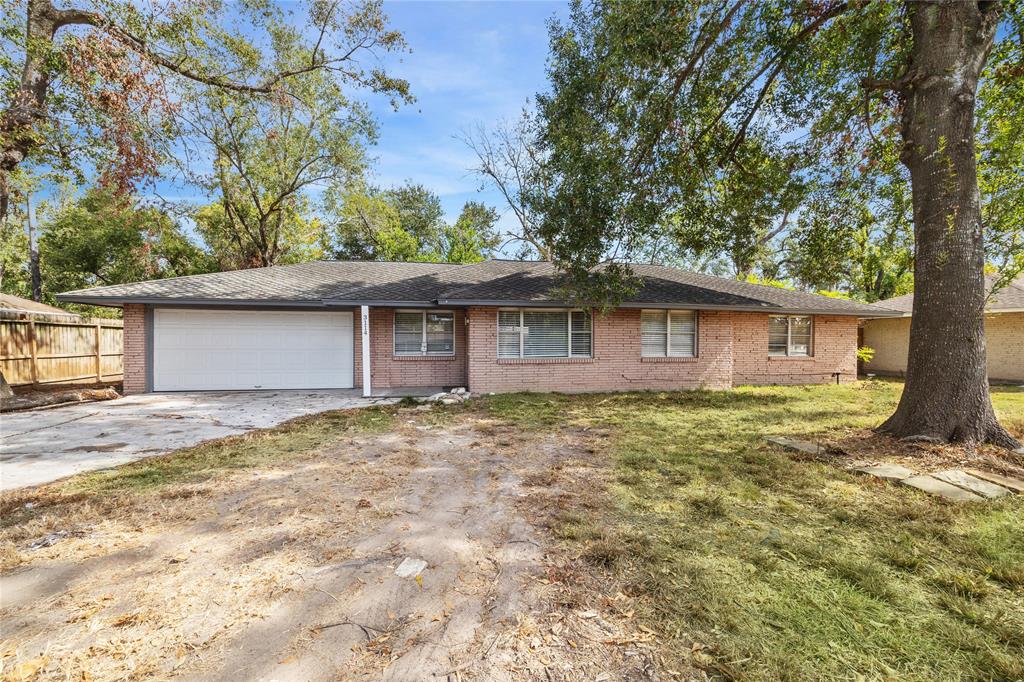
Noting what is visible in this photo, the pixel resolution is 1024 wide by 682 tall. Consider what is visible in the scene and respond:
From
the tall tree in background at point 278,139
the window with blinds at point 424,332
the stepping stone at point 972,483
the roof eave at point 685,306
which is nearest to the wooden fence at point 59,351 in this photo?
the tall tree in background at point 278,139

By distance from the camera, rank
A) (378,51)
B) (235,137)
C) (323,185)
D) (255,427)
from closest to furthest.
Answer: (255,427), (378,51), (235,137), (323,185)

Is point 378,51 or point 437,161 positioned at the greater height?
point 378,51

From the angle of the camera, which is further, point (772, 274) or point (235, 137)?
point (772, 274)

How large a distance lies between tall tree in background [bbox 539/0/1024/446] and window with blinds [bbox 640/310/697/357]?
3278 mm

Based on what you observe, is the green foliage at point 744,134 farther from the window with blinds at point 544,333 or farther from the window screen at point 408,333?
the window screen at point 408,333

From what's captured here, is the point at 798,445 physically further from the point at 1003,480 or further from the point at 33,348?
the point at 33,348

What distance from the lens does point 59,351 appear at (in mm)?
11891

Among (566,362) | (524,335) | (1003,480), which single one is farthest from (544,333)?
(1003,480)

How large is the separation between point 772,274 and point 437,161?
23.6 m

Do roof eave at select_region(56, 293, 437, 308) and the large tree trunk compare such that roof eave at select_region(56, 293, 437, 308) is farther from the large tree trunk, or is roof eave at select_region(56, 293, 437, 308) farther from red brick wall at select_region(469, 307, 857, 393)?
the large tree trunk

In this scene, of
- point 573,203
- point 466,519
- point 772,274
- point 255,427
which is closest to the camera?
point 466,519

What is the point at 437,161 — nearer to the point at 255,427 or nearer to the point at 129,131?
the point at 129,131

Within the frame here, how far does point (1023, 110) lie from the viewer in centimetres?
728

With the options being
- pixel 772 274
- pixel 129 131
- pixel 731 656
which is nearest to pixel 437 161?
pixel 129 131
